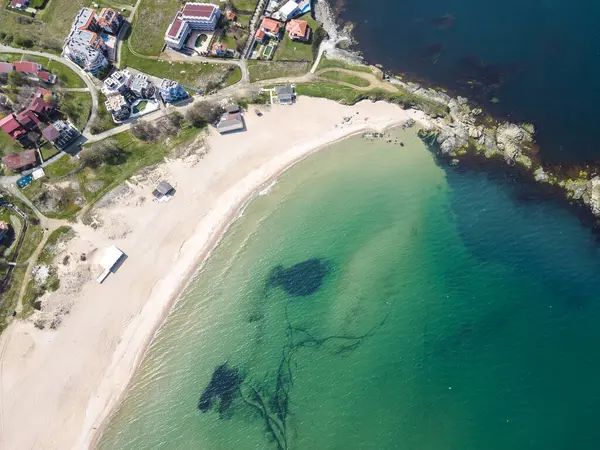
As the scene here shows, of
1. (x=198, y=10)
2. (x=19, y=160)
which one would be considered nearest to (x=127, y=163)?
(x=19, y=160)

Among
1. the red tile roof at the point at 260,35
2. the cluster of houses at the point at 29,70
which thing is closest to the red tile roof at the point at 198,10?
the red tile roof at the point at 260,35

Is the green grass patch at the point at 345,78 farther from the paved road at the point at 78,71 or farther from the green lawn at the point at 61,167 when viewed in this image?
the green lawn at the point at 61,167

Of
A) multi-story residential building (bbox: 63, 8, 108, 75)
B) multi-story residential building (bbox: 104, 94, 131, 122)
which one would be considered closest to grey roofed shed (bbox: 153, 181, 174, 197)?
multi-story residential building (bbox: 104, 94, 131, 122)

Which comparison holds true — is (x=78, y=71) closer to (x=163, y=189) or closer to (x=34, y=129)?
(x=34, y=129)

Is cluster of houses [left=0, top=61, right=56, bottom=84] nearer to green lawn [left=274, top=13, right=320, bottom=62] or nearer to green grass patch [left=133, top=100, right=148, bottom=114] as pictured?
green grass patch [left=133, top=100, right=148, bottom=114]

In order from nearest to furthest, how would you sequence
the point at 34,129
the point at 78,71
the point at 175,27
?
the point at 34,129 → the point at 175,27 → the point at 78,71

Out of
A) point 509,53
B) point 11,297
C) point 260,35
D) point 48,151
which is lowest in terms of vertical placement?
point 11,297

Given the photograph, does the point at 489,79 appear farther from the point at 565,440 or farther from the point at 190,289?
the point at 190,289
